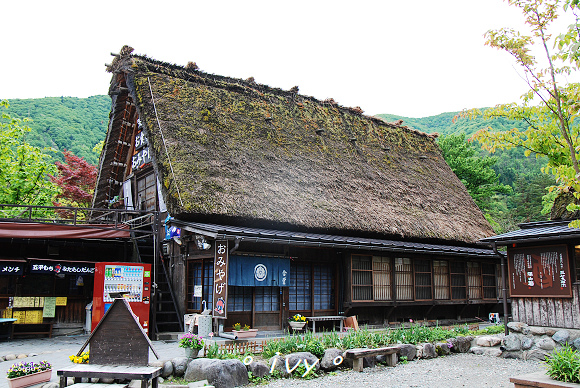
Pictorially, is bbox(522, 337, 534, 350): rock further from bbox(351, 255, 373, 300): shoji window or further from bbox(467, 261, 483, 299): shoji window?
bbox(467, 261, 483, 299): shoji window

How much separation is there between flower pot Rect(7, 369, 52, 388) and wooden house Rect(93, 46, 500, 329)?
11.9 feet

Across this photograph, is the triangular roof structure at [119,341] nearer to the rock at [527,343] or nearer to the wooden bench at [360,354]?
the wooden bench at [360,354]

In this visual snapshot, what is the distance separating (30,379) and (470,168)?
25.7 meters

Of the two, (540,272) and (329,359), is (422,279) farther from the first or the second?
(329,359)

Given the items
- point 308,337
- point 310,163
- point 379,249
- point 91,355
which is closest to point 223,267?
point 308,337

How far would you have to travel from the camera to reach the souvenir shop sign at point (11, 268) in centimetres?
1093

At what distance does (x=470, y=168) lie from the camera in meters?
26.7

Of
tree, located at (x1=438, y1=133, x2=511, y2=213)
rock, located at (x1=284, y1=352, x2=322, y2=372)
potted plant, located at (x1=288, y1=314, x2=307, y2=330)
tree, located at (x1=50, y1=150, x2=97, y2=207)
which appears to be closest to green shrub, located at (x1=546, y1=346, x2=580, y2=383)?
rock, located at (x1=284, y1=352, x2=322, y2=372)

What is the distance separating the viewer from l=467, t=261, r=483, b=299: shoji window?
50.6 ft

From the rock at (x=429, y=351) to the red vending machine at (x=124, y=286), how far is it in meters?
6.43

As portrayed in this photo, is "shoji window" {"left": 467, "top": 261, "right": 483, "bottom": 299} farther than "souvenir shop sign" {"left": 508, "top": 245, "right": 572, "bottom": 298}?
Yes

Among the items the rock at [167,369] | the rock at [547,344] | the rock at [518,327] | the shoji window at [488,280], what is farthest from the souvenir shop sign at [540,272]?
the rock at [167,369]

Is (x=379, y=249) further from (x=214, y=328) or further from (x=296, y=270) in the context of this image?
(x=214, y=328)

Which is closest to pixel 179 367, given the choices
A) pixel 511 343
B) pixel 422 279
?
pixel 511 343
